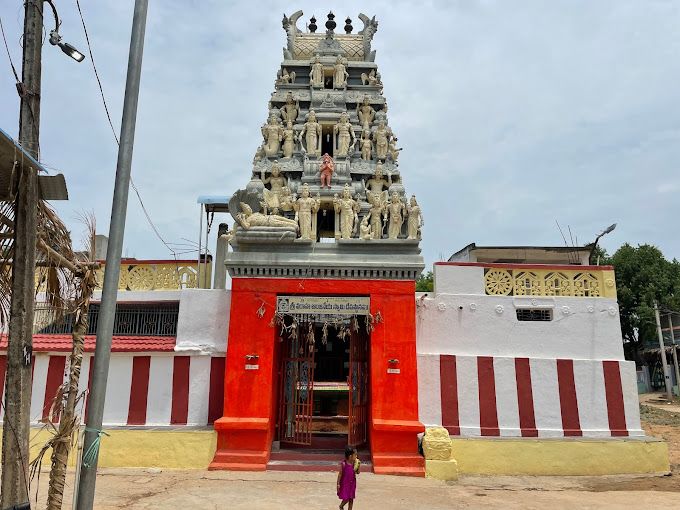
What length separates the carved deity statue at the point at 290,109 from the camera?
13727 millimetres

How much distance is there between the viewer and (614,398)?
1166 cm

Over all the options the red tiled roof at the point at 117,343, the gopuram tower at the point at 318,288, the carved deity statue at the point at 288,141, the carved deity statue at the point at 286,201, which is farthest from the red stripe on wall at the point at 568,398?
the red tiled roof at the point at 117,343

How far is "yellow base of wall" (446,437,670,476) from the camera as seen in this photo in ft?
35.2

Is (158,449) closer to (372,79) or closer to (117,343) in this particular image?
(117,343)

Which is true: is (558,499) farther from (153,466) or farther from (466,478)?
(153,466)

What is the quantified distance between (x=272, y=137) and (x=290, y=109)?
1.11 meters

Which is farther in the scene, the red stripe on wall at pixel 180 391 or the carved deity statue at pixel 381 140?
the carved deity statue at pixel 381 140

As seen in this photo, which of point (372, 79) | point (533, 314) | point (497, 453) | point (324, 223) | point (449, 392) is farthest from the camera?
point (324, 223)

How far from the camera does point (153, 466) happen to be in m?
10.4

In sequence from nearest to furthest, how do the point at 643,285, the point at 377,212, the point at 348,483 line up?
the point at 348,483 < the point at 377,212 < the point at 643,285

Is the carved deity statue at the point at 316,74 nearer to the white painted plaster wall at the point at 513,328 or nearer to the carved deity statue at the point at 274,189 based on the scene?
the carved deity statue at the point at 274,189

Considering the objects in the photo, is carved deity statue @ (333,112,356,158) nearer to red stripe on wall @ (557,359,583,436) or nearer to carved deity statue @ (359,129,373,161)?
carved deity statue @ (359,129,373,161)

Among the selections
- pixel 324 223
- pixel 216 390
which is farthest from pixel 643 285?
pixel 216 390

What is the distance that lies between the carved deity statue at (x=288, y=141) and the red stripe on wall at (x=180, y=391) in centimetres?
542
